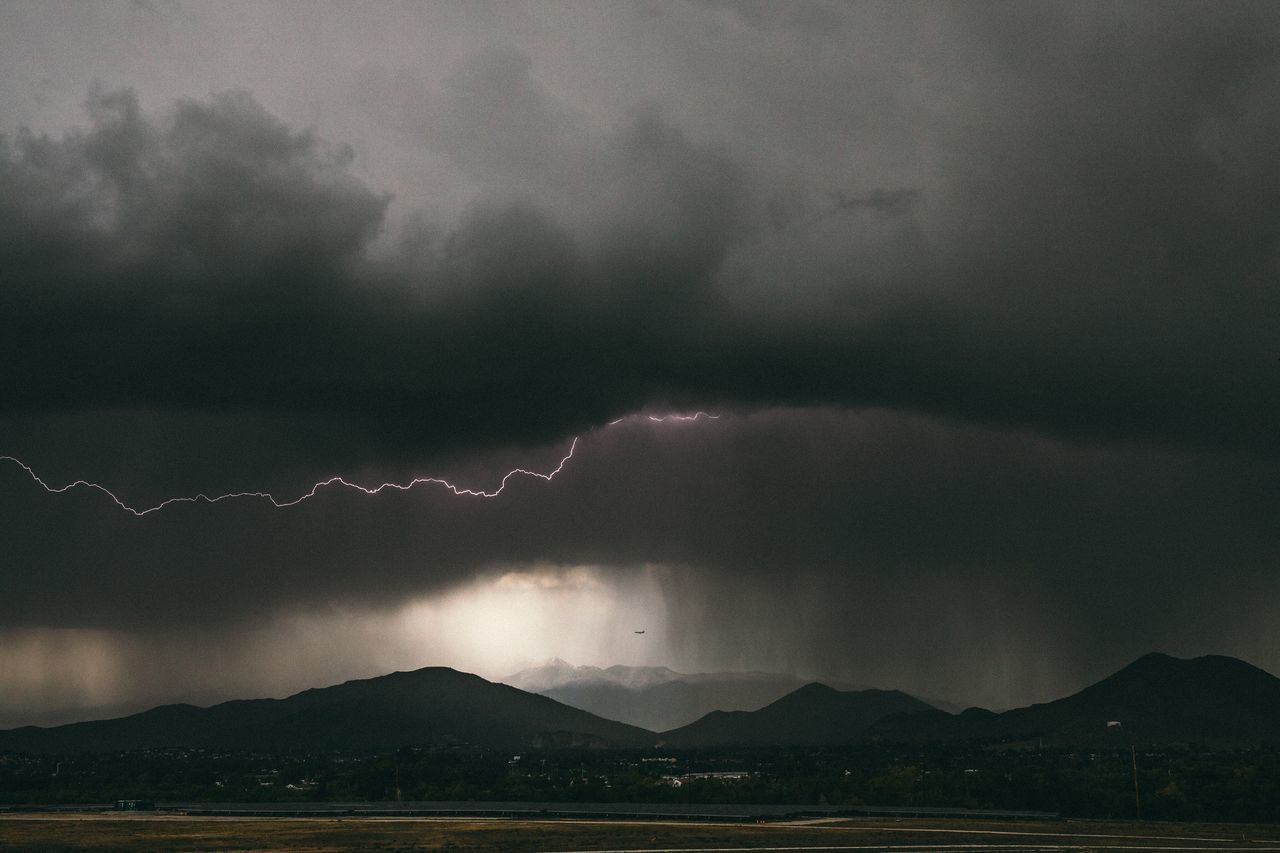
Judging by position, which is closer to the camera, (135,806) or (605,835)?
(605,835)

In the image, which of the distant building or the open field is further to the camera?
the distant building

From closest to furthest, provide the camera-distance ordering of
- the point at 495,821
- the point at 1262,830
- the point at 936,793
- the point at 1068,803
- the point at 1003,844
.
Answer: the point at 1003,844 → the point at 1262,830 → the point at 495,821 → the point at 1068,803 → the point at 936,793

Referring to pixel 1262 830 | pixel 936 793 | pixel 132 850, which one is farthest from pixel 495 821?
pixel 1262 830

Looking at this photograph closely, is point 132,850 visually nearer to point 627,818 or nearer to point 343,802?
point 627,818

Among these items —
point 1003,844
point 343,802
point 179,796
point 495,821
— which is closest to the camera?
point 1003,844

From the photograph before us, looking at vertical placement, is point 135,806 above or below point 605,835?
below

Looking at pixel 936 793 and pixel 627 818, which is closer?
pixel 627 818

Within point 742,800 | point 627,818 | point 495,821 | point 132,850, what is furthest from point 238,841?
point 742,800

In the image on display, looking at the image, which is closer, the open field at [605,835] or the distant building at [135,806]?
the open field at [605,835]
